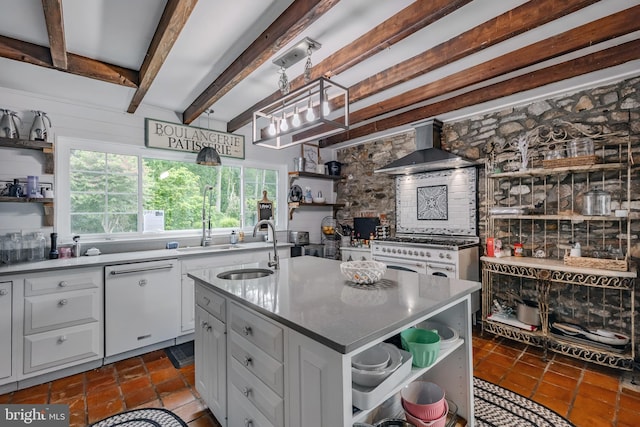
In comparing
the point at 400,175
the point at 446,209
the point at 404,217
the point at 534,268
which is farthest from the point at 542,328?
the point at 400,175

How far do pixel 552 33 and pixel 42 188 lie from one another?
456cm

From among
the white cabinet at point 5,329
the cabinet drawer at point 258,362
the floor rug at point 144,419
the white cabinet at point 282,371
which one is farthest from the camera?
the white cabinet at point 5,329

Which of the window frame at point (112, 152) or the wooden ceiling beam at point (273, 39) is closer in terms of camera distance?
the wooden ceiling beam at point (273, 39)

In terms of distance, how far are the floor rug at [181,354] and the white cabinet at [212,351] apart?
81 centimetres

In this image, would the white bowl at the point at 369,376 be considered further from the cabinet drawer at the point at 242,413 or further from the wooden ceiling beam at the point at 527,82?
the wooden ceiling beam at the point at 527,82

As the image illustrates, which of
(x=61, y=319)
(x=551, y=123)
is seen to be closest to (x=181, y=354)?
(x=61, y=319)

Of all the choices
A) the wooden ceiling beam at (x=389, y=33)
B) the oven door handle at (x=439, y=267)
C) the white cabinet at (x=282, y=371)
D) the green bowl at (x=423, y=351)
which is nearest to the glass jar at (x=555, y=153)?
the oven door handle at (x=439, y=267)

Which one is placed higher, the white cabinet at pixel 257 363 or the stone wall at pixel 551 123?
the stone wall at pixel 551 123

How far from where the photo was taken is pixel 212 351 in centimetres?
187

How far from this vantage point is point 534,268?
283 centimetres

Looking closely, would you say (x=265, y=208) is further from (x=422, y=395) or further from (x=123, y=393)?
(x=422, y=395)

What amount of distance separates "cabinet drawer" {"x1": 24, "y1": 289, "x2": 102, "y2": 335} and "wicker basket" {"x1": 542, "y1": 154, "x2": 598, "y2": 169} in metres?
4.38

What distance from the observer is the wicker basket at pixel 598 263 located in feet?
8.02

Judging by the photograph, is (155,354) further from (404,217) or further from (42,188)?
(404,217)
